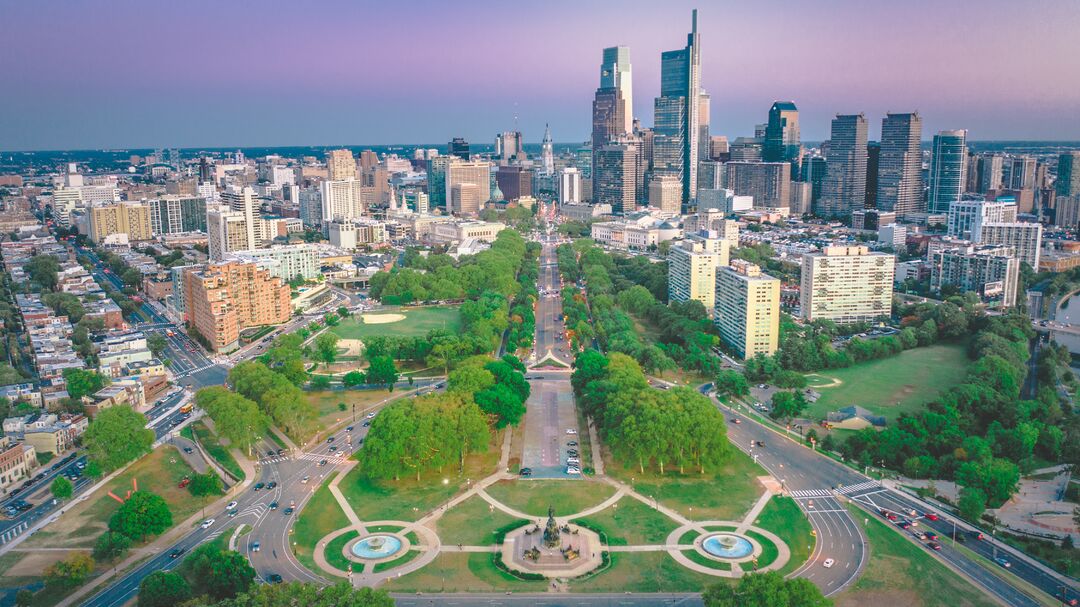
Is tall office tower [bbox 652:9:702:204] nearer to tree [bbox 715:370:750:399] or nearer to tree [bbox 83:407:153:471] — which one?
tree [bbox 715:370:750:399]

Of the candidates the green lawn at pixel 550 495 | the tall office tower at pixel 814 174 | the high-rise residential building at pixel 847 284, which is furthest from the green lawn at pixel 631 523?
the tall office tower at pixel 814 174

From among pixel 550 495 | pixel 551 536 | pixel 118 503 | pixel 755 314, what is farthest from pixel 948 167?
pixel 118 503

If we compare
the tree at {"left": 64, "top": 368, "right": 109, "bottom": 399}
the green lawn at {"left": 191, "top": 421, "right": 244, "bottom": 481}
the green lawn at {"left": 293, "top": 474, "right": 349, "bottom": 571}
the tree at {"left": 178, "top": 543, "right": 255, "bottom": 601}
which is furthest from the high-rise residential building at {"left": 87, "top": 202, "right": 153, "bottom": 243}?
the tree at {"left": 178, "top": 543, "right": 255, "bottom": 601}

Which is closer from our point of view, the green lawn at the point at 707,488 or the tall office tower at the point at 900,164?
the green lawn at the point at 707,488

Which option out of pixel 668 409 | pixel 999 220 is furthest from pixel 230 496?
pixel 999 220

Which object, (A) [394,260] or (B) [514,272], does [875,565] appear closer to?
(B) [514,272]

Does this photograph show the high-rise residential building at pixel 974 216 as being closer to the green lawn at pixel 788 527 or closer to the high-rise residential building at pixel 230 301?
the green lawn at pixel 788 527
